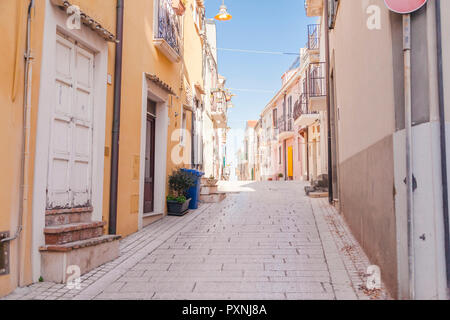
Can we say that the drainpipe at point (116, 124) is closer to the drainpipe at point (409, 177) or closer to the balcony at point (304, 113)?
the drainpipe at point (409, 177)

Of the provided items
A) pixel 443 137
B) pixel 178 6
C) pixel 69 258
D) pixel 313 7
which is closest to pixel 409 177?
pixel 443 137

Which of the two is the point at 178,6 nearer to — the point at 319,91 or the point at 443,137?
the point at 319,91

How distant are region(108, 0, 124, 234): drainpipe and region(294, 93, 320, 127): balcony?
12271 millimetres

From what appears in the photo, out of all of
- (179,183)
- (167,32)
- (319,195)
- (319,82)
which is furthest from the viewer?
(319,82)

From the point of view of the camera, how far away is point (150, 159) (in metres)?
8.85

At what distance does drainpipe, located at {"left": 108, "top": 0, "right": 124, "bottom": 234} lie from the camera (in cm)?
617

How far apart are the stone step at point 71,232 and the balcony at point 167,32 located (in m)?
4.75

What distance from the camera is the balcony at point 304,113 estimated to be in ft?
57.8

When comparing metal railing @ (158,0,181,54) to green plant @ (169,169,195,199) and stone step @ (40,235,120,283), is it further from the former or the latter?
stone step @ (40,235,120,283)

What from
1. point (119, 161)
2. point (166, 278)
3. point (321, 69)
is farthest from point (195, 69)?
→ point (166, 278)

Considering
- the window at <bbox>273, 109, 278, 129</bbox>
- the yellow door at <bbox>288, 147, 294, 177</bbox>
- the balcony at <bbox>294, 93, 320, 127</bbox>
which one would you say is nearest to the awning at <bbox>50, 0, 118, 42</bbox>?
the balcony at <bbox>294, 93, 320, 127</bbox>

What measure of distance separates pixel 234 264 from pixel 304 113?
14387 mm

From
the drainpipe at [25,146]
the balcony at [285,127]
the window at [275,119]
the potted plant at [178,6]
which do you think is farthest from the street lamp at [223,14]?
the window at [275,119]
